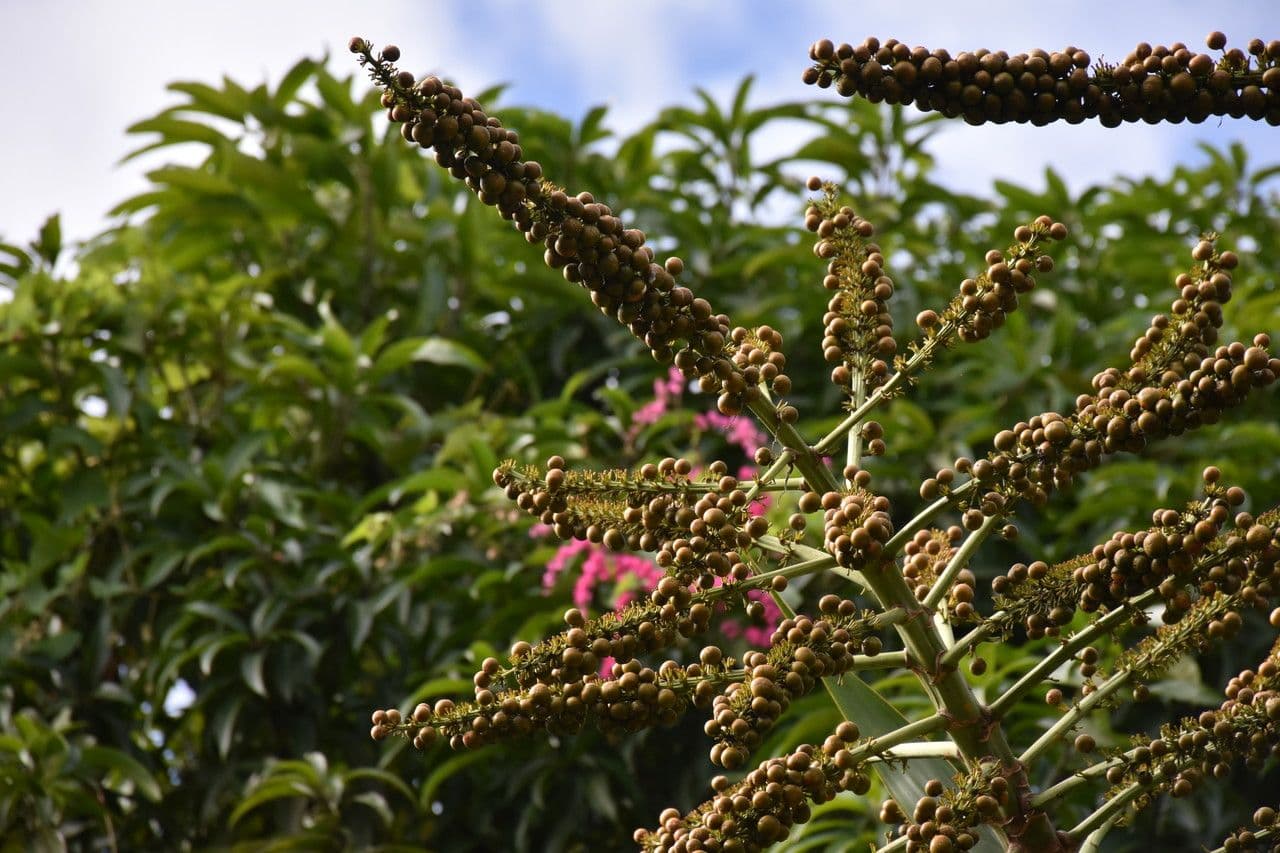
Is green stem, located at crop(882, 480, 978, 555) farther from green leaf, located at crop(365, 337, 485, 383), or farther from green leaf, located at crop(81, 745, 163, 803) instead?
green leaf, located at crop(365, 337, 485, 383)

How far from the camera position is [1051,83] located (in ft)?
4.25

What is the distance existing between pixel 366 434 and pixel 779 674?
9.91ft

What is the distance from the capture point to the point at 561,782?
11.4ft

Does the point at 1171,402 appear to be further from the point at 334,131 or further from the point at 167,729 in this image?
the point at 334,131

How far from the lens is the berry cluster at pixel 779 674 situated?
1.34 m

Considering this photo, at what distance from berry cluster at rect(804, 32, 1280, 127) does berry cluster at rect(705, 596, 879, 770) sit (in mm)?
500

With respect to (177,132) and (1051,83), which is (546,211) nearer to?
(1051,83)

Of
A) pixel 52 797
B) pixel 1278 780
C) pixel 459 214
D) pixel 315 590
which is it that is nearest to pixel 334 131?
pixel 459 214

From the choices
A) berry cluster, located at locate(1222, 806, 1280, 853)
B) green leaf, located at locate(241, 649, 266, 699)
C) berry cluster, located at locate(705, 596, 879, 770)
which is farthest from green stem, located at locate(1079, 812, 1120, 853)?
green leaf, located at locate(241, 649, 266, 699)

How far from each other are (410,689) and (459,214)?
6.33 feet

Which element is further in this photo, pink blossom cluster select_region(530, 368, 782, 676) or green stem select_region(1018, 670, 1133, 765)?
pink blossom cluster select_region(530, 368, 782, 676)

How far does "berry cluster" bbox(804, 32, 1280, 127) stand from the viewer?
1.28 m

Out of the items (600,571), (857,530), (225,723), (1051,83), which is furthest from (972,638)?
(225,723)

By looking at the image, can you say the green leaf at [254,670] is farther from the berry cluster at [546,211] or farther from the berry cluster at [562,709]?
the berry cluster at [546,211]
